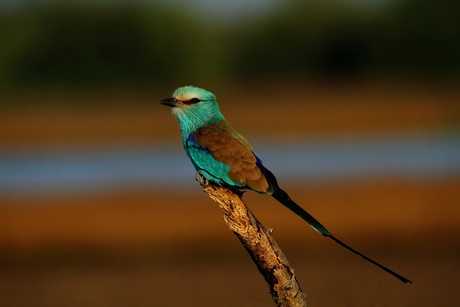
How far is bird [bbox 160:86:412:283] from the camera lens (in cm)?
484

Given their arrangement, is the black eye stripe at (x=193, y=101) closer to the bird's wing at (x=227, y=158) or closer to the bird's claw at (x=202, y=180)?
the bird's wing at (x=227, y=158)

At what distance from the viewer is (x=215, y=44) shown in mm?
29703

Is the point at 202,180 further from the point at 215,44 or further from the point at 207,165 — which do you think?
the point at 215,44

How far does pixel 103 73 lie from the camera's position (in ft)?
85.7

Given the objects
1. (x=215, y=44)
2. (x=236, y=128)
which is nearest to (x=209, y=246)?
(x=236, y=128)

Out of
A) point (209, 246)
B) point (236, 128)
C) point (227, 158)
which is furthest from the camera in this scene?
point (236, 128)

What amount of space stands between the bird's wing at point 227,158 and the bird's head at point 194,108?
0.56ft

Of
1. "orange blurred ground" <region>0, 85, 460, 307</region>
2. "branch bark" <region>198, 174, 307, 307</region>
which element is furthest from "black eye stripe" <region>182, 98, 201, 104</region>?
"orange blurred ground" <region>0, 85, 460, 307</region>

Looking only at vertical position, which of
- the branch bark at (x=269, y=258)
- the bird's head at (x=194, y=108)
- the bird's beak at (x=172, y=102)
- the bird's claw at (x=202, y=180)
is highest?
the bird's beak at (x=172, y=102)

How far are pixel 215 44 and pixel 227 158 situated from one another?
25.1 metres

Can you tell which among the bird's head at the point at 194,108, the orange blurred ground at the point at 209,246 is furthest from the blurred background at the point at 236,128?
the bird's head at the point at 194,108

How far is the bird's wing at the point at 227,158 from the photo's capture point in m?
4.84

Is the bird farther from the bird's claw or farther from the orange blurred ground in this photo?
the orange blurred ground

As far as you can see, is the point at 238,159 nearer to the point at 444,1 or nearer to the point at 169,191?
the point at 169,191
